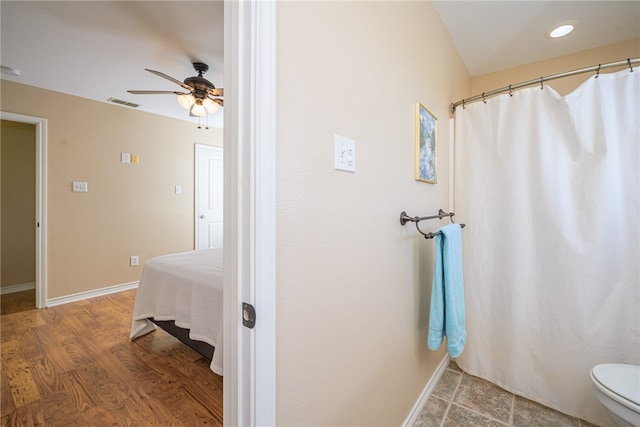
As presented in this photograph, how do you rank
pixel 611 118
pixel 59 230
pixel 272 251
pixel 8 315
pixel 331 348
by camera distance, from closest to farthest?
1. pixel 272 251
2. pixel 331 348
3. pixel 611 118
4. pixel 8 315
5. pixel 59 230

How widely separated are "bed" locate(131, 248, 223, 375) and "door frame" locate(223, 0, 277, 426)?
3.37 ft

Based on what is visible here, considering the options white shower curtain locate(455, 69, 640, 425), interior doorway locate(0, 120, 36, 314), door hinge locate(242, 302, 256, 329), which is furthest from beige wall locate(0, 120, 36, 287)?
white shower curtain locate(455, 69, 640, 425)

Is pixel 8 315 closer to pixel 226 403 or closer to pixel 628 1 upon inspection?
pixel 226 403

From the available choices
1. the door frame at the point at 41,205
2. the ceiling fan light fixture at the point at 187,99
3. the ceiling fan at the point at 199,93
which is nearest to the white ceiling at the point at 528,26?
the ceiling fan at the point at 199,93

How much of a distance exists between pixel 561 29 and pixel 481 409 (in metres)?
2.32

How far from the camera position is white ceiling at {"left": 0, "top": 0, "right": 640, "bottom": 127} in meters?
1.54

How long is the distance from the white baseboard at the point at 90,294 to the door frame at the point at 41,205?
0.08 meters

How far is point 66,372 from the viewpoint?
1.77 metres

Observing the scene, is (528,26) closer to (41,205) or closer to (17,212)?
(41,205)

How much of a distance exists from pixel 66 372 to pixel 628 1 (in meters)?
3.99

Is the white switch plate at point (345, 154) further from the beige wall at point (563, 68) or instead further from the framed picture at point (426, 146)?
the beige wall at point (563, 68)

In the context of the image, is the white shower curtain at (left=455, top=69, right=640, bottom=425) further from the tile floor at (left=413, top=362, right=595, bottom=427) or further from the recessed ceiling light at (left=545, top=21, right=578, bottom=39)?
the recessed ceiling light at (left=545, top=21, right=578, bottom=39)

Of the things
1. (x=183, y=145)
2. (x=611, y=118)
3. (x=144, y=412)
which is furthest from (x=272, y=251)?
(x=183, y=145)

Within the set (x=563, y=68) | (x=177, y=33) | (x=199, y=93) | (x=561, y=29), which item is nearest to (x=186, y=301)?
(x=199, y=93)
